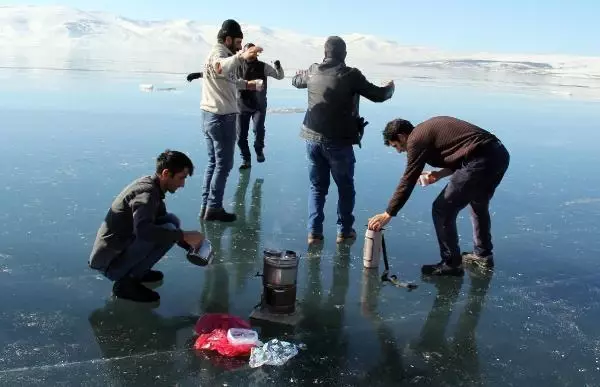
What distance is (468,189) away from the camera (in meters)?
4.62

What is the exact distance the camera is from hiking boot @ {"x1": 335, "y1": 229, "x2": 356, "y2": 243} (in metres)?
5.56

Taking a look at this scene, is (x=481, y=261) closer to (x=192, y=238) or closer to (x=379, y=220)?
(x=379, y=220)

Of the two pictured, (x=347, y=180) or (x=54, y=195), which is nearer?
(x=347, y=180)

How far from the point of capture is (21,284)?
4.25 meters

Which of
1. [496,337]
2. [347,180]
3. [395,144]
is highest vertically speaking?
→ [395,144]

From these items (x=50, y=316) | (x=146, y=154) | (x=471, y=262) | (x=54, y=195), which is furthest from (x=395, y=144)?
(x=146, y=154)

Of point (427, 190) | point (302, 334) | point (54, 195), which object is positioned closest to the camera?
point (302, 334)

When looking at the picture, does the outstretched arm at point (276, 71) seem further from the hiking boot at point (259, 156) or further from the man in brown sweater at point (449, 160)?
the man in brown sweater at point (449, 160)

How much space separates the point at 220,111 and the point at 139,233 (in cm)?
213

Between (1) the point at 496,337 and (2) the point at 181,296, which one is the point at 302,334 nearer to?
(2) the point at 181,296

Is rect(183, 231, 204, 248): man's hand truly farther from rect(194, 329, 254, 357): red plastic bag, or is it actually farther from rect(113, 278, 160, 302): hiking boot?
rect(194, 329, 254, 357): red plastic bag

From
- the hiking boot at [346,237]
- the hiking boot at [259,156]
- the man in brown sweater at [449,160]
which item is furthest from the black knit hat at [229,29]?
the hiking boot at [259,156]

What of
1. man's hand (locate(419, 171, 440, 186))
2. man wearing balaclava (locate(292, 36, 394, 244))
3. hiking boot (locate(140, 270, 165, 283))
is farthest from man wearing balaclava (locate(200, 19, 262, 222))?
man's hand (locate(419, 171, 440, 186))

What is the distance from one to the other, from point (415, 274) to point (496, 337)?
3.58ft
